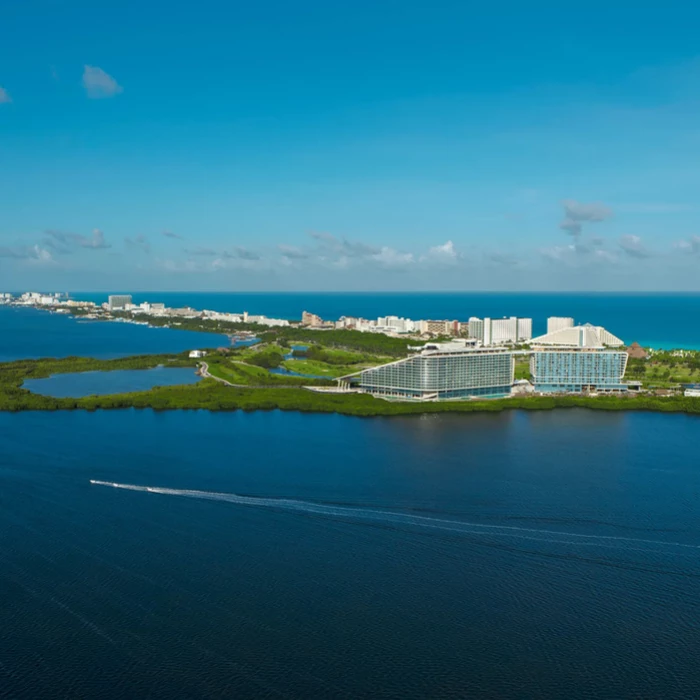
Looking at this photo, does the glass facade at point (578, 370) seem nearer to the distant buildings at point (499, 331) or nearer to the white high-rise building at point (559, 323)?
the distant buildings at point (499, 331)

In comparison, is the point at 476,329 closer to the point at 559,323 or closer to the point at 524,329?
the point at 524,329

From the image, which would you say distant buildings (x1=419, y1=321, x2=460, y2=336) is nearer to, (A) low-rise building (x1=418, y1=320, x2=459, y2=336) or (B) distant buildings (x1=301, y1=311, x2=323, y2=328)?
(A) low-rise building (x1=418, y1=320, x2=459, y2=336)

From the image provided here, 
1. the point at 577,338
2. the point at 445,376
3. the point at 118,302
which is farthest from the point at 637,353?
the point at 118,302

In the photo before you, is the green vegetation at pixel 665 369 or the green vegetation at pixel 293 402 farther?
the green vegetation at pixel 665 369

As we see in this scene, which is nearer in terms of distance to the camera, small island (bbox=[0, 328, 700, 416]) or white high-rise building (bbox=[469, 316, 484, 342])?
small island (bbox=[0, 328, 700, 416])

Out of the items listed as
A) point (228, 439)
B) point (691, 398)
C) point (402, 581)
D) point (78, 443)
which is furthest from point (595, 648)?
point (691, 398)

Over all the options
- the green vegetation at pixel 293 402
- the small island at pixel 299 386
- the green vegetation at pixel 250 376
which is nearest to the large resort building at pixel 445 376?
the small island at pixel 299 386

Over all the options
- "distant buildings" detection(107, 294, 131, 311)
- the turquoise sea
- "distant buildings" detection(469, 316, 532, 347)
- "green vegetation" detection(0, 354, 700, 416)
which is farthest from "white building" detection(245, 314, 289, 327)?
the turquoise sea
